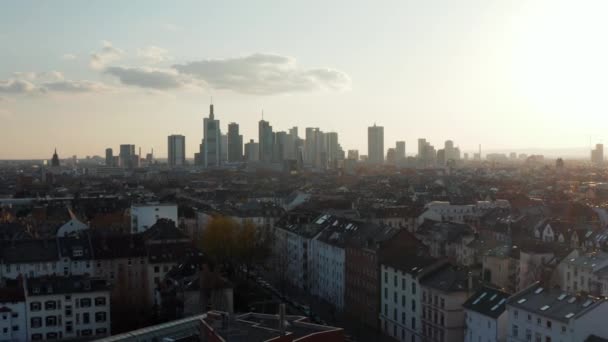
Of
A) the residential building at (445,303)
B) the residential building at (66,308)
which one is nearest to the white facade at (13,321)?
the residential building at (66,308)

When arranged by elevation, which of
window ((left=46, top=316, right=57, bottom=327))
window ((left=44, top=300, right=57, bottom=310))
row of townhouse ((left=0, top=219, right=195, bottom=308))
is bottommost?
window ((left=46, top=316, right=57, bottom=327))

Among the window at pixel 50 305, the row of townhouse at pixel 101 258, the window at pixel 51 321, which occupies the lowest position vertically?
the window at pixel 51 321

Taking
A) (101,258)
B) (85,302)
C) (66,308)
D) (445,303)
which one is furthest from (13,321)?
(445,303)

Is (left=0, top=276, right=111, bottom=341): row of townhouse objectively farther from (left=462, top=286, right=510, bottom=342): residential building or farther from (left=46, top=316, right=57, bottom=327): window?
(left=462, top=286, right=510, bottom=342): residential building

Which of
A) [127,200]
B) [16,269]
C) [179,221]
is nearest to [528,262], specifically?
[16,269]

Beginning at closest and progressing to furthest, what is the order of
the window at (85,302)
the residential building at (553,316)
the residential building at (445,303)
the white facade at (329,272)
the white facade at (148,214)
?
the residential building at (553,316)
the residential building at (445,303)
the window at (85,302)
the white facade at (329,272)
the white facade at (148,214)

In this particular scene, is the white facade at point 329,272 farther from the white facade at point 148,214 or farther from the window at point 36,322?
the white facade at point 148,214

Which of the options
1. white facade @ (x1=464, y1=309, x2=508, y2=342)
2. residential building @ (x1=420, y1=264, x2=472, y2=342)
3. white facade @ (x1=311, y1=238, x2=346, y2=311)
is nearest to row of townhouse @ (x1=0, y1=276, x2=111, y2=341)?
white facade @ (x1=311, y1=238, x2=346, y2=311)

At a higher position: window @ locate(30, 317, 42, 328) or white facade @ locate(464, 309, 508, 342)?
white facade @ locate(464, 309, 508, 342)

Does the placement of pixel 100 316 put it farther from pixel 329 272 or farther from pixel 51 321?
pixel 329 272
